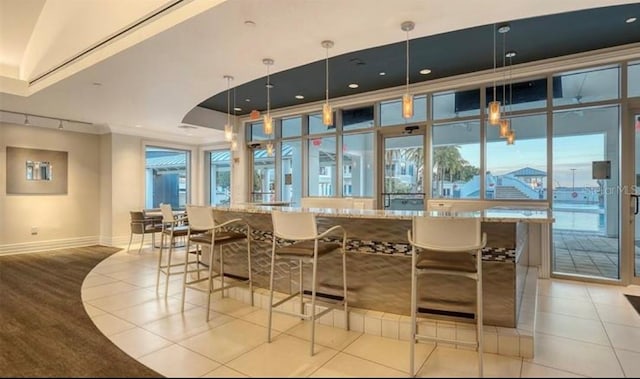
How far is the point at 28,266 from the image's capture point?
5266mm

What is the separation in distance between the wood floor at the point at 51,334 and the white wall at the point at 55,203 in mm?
1945

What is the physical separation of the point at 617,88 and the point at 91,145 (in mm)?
9436

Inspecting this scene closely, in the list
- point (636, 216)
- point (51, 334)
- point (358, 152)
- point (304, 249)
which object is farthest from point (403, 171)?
point (51, 334)

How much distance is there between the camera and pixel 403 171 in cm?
604

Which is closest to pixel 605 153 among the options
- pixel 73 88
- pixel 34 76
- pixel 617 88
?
pixel 617 88

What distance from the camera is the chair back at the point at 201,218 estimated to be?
3.32 m

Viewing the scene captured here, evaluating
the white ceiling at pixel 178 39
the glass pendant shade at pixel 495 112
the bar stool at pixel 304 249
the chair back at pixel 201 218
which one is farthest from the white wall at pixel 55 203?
the glass pendant shade at pixel 495 112

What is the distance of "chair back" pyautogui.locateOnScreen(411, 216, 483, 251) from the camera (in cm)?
216

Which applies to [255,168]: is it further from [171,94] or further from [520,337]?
[520,337]

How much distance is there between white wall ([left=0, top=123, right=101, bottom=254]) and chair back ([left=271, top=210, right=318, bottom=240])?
6.48 meters

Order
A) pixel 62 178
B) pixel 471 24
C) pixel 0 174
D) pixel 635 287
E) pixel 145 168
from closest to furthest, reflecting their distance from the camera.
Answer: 1. pixel 471 24
2. pixel 635 287
3. pixel 0 174
4. pixel 62 178
5. pixel 145 168

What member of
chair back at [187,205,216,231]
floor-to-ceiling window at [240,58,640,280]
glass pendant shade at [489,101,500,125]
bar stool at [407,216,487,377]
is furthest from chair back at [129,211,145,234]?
glass pendant shade at [489,101,500,125]

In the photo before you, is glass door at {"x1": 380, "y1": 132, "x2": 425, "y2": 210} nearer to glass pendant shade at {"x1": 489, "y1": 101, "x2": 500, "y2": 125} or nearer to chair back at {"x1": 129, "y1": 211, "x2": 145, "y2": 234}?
glass pendant shade at {"x1": 489, "y1": 101, "x2": 500, "y2": 125}

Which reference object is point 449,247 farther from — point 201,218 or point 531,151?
point 531,151
